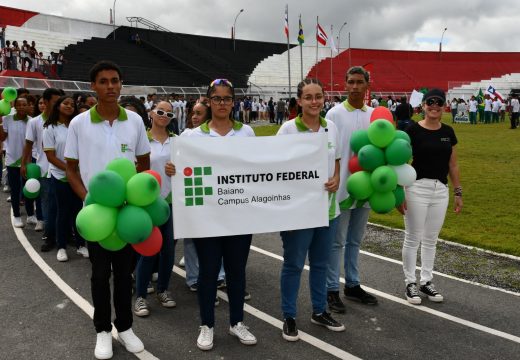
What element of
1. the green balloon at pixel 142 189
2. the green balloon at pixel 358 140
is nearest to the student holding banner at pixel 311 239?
the green balloon at pixel 358 140

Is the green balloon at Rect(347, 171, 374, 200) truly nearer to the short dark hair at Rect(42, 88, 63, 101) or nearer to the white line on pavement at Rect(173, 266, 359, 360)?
the white line on pavement at Rect(173, 266, 359, 360)

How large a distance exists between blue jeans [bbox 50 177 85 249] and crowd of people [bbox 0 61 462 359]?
15 millimetres

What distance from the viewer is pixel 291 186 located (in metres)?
4.01

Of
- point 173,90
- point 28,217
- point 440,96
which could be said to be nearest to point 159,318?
point 440,96

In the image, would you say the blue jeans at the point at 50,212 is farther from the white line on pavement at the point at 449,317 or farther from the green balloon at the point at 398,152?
the green balloon at the point at 398,152

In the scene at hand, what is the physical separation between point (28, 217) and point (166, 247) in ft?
15.6

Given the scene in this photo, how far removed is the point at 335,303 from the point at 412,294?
0.83 m

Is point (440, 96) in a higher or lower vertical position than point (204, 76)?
lower

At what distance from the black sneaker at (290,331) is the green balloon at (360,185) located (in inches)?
48.8

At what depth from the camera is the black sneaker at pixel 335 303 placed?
464 cm

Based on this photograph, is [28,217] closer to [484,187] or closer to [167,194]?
[167,194]

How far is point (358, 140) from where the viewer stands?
4.37 m

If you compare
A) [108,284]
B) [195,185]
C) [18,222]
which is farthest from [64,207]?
[195,185]

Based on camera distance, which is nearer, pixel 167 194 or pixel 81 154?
pixel 81 154
